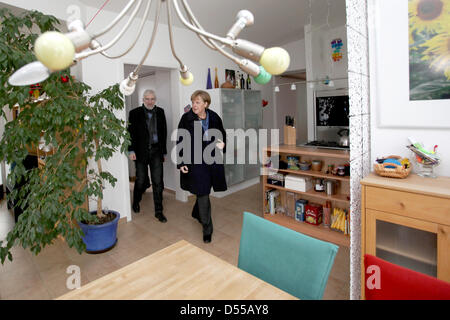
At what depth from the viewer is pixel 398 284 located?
962 millimetres

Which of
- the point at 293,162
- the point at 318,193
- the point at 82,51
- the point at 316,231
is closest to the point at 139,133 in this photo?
the point at 293,162

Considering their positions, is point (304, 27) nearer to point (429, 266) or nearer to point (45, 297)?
point (429, 266)

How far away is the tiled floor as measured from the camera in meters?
2.28

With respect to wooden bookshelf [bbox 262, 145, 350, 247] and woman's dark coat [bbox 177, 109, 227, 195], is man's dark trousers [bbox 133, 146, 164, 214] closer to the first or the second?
woman's dark coat [bbox 177, 109, 227, 195]

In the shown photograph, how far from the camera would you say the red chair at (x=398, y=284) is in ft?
2.91

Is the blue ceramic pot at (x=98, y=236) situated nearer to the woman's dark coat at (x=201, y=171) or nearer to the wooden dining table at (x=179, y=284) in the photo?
the woman's dark coat at (x=201, y=171)

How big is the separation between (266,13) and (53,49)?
14.2 feet

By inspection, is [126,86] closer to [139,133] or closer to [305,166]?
[305,166]

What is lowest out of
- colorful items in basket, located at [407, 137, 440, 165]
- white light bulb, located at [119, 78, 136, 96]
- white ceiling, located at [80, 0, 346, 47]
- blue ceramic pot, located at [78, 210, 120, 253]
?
blue ceramic pot, located at [78, 210, 120, 253]

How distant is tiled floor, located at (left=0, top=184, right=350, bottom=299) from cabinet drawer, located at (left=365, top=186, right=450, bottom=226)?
2.81ft

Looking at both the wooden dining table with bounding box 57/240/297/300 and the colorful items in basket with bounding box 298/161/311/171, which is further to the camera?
the colorful items in basket with bounding box 298/161/311/171

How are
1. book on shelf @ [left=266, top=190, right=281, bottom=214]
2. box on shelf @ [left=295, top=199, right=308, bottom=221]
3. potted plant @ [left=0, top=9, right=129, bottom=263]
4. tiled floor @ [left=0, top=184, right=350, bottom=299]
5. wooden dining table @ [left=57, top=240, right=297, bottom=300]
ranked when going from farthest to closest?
1. book on shelf @ [left=266, top=190, right=281, bottom=214]
2. box on shelf @ [left=295, top=199, right=308, bottom=221]
3. tiled floor @ [left=0, top=184, right=350, bottom=299]
4. potted plant @ [left=0, top=9, right=129, bottom=263]
5. wooden dining table @ [left=57, top=240, right=297, bottom=300]

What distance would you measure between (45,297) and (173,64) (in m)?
3.15

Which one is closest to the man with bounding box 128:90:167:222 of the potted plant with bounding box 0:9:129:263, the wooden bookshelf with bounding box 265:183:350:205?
the potted plant with bounding box 0:9:129:263
